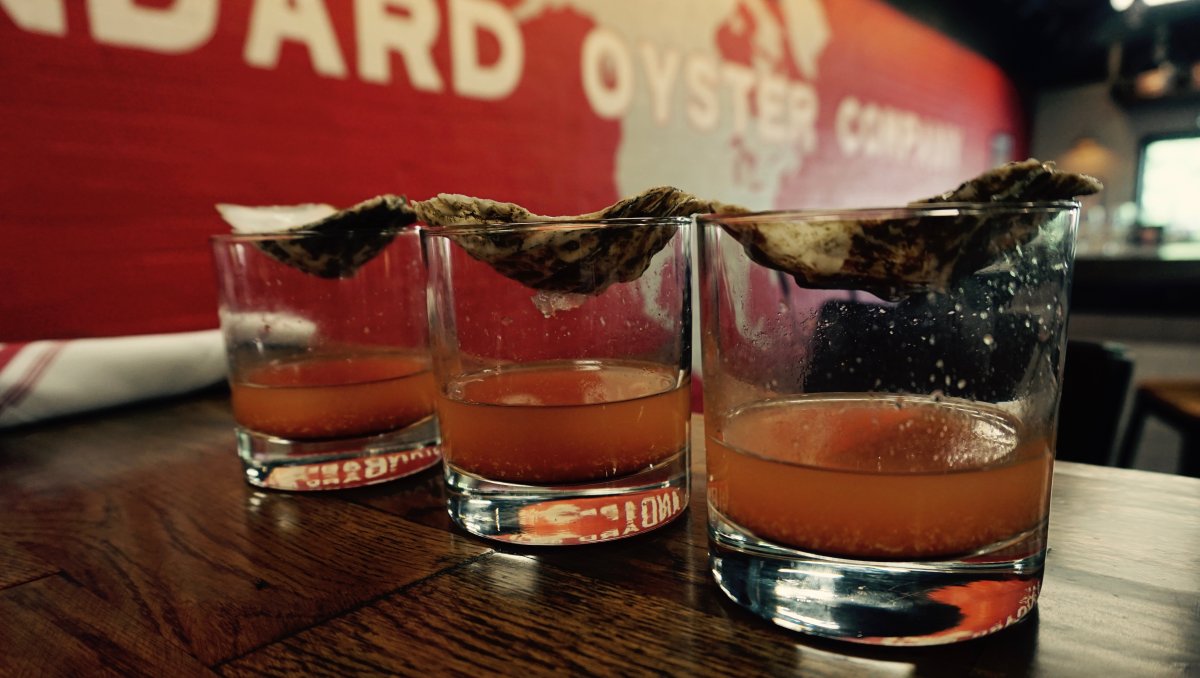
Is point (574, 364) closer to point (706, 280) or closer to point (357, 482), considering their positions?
point (706, 280)

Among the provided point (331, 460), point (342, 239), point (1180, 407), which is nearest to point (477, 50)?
point (342, 239)

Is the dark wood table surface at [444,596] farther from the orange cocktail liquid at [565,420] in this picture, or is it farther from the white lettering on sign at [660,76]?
the white lettering on sign at [660,76]

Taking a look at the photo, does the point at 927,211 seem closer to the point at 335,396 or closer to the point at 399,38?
the point at 335,396

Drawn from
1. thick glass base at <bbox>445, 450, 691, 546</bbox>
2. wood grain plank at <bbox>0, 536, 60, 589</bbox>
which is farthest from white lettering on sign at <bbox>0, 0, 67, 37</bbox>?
thick glass base at <bbox>445, 450, 691, 546</bbox>

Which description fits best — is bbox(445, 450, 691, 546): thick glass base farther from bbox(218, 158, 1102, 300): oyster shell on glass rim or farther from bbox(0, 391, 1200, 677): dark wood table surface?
bbox(218, 158, 1102, 300): oyster shell on glass rim

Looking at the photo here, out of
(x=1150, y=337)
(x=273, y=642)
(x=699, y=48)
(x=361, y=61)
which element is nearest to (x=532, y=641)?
(x=273, y=642)

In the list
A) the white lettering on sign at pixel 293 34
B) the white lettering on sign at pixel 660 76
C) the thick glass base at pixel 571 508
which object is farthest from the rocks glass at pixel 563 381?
the white lettering on sign at pixel 660 76

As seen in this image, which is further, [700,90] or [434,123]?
[700,90]
